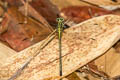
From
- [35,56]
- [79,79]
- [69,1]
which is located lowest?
[79,79]

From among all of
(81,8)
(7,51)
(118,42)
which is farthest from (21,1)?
(118,42)

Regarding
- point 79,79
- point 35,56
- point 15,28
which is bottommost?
point 79,79

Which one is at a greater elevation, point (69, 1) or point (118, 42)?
point (69, 1)

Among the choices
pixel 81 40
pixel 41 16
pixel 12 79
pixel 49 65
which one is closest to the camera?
pixel 12 79

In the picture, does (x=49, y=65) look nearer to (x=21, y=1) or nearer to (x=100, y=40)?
(x=100, y=40)

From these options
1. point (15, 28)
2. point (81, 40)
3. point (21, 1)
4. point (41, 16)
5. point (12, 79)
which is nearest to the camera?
point (12, 79)

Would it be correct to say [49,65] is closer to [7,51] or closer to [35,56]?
[35,56]

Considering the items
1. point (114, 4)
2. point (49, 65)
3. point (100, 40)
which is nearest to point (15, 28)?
point (49, 65)

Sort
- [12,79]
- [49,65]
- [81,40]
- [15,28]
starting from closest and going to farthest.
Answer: [12,79] < [49,65] < [81,40] < [15,28]

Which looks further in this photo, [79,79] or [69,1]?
[69,1]
